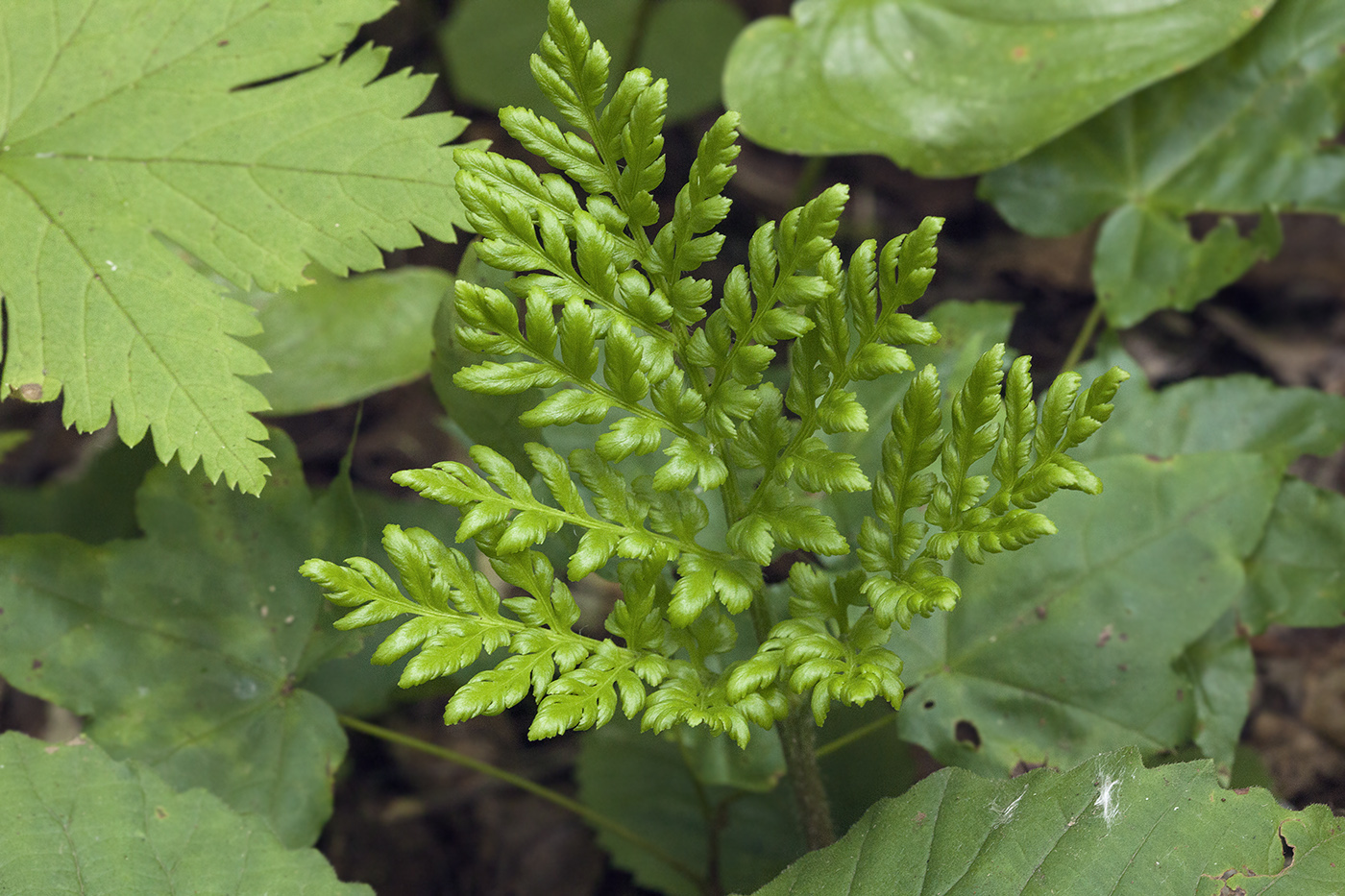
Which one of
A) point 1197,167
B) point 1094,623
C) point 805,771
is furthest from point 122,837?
point 1197,167

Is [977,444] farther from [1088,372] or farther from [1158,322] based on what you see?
[1158,322]

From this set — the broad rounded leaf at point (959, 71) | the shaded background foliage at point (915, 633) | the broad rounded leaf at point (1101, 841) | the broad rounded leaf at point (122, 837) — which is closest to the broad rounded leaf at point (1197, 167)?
the shaded background foliage at point (915, 633)

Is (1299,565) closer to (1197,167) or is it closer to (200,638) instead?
(1197,167)

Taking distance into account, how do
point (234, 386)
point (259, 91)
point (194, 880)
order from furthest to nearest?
point (259, 91), point (234, 386), point (194, 880)

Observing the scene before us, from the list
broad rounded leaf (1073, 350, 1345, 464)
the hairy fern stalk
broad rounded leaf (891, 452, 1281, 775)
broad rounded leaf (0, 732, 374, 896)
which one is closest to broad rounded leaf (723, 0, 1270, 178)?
broad rounded leaf (1073, 350, 1345, 464)

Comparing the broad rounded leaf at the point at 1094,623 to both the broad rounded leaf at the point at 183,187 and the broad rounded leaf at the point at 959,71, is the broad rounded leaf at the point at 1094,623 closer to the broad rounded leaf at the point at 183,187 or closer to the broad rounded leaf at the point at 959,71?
the broad rounded leaf at the point at 959,71

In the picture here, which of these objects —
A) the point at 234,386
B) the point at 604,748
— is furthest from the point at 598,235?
the point at 604,748
